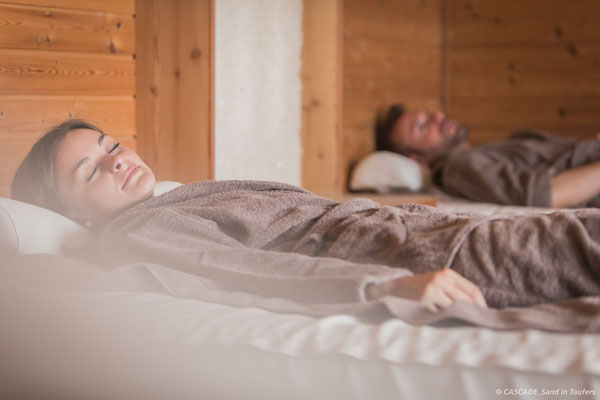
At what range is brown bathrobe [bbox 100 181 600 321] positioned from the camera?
111 centimetres

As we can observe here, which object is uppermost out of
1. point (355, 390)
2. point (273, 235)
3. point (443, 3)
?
point (443, 3)

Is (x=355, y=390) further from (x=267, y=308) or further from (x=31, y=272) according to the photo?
(x=31, y=272)

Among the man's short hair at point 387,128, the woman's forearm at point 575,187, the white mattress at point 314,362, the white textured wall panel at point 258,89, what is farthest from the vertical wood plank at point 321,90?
the white mattress at point 314,362

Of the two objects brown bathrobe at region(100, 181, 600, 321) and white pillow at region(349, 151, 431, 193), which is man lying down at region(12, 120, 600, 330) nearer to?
brown bathrobe at region(100, 181, 600, 321)

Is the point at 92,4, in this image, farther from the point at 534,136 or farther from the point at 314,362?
the point at 534,136

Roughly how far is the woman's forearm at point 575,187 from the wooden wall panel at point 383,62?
103 cm

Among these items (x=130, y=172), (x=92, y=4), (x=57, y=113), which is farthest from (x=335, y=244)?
(x=92, y=4)

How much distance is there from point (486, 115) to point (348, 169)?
95 centimetres

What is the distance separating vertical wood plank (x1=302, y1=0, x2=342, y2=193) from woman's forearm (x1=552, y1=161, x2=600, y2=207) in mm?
935

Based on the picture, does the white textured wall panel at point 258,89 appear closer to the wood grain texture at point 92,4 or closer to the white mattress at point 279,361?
the wood grain texture at point 92,4

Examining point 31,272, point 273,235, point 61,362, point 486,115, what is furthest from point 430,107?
point 61,362

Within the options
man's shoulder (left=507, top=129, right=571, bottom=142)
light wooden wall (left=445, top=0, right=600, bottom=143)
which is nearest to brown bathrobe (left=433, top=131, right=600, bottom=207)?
man's shoulder (left=507, top=129, right=571, bottom=142)

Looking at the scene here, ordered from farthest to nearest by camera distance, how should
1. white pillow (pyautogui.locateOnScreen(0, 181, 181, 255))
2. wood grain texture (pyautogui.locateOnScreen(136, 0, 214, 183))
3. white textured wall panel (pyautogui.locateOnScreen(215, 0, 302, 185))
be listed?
1. white textured wall panel (pyautogui.locateOnScreen(215, 0, 302, 185))
2. wood grain texture (pyautogui.locateOnScreen(136, 0, 214, 183))
3. white pillow (pyautogui.locateOnScreen(0, 181, 181, 255))

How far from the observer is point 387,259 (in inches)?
48.2
